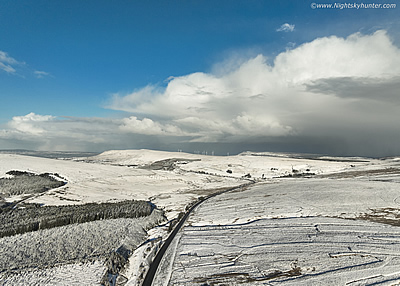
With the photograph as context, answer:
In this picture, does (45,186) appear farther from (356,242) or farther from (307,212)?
(356,242)

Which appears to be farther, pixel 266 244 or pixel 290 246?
pixel 266 244

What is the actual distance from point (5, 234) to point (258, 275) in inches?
1068

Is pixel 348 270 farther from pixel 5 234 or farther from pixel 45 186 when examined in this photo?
pixel 45 186

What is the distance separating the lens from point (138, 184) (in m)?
74.9

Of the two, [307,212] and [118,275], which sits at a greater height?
[307,212]

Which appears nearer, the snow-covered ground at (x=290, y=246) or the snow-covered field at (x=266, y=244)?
the snow-covered ground at (x=290, y=246)

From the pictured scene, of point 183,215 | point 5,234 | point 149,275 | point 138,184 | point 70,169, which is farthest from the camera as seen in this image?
point 70,169

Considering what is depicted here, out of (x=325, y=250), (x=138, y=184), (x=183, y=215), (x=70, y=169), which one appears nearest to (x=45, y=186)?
(x=138, y=184)

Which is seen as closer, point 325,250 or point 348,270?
point 348,270

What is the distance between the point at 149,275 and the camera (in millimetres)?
19781

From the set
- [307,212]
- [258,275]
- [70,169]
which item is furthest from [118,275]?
[70,169]

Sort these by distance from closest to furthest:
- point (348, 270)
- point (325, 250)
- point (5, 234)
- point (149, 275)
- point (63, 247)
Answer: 1. point (348, 270)
2. point (149, 275)
3. point (325, 250)
4. point (63, 247)
5. point (5, 234)

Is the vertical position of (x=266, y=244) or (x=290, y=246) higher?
(x=290, y=246)

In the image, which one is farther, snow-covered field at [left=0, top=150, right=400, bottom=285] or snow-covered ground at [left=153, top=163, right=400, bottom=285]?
snow-covered field at [left=0, top=150, right=400, bottom=285]
